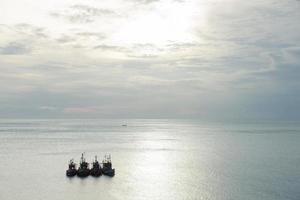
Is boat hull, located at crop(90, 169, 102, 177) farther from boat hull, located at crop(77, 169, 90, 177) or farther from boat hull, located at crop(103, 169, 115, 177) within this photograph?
boat hull, located at crop(103, 169, 115, 177)

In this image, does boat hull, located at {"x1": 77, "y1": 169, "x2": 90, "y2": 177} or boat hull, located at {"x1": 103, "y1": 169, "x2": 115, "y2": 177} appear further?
boat hull, located at {"x1": 103, "y1": 169, "x2": 115, "y2": 177}

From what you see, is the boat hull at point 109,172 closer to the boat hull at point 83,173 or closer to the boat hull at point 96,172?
the boat hull at point 96,172

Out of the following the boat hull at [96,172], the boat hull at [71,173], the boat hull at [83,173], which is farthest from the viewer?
the boat hull at [96,172]

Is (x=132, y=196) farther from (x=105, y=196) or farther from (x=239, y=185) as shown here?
(x=239, y=185)

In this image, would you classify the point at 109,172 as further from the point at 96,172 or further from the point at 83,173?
the point at 83,173

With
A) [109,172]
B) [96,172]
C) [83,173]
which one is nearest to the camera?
[83,173]

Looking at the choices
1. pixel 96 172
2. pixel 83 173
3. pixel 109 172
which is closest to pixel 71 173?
pixel 83 173

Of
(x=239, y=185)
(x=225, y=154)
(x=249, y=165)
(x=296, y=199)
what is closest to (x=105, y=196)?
(x=239, y=185)

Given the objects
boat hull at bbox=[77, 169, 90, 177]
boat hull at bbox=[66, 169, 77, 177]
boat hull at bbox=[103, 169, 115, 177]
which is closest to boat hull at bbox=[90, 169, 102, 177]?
boat hull at bbox=[77, 169, 90, 177]

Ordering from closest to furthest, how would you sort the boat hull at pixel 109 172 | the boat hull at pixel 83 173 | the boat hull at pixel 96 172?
the boat hull at pixel 83 173, the boat hull at pixel 96 172, the boat hull at pixel 109 172


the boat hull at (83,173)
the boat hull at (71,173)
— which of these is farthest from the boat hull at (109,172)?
the boat hull at (71,173)

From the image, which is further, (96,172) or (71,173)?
(96,172)
